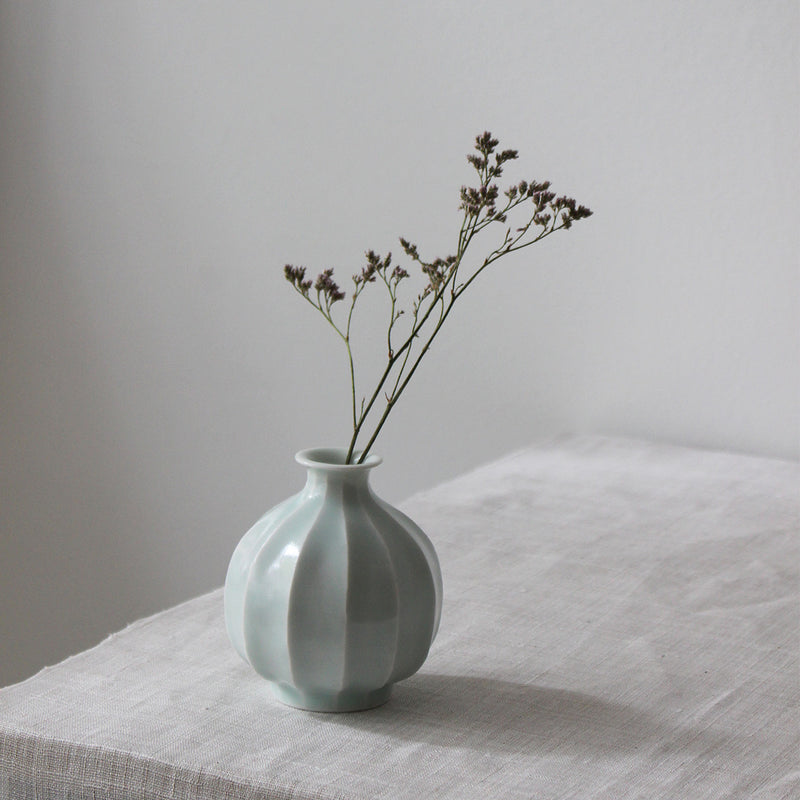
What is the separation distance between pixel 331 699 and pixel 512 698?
5.4 inches

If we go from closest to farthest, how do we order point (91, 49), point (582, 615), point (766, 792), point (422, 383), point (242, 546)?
1. point (766, 792)
2. point (242, 546)
3. point (582, 615)
4. point (422, 383)
5. point (91, 49)

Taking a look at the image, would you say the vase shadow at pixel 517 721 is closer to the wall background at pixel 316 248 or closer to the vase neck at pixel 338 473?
the vase neck at pixel 338 473

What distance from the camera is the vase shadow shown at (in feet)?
2.69

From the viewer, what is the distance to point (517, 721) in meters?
0.85

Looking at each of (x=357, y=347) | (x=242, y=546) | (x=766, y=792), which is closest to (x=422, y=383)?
(x=357, y=347)

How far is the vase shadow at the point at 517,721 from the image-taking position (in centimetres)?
82

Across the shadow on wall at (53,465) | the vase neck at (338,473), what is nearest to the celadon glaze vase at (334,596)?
the vase neck at (338,473)

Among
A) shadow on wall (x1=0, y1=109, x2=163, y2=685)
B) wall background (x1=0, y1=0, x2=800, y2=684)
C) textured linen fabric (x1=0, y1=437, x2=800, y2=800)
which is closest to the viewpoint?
textured linen fabric (x1=0, y1=437, x2=800, y2=800)

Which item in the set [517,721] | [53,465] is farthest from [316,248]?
[517,721]

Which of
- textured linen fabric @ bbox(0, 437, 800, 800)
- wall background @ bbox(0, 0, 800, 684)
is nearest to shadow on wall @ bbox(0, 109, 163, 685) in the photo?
wall background @ bbox(0, 0, 800, 684)

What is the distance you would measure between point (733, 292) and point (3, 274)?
4.14 feet

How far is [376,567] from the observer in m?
0.83

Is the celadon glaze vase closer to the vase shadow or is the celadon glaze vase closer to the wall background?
the vase shadow

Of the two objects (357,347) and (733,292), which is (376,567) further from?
(357,347)
